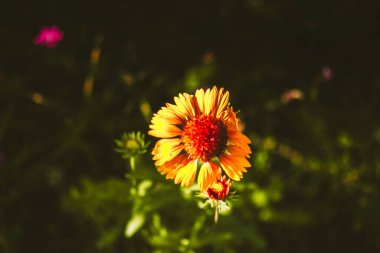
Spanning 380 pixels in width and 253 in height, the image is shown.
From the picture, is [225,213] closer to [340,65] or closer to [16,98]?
[340,65]

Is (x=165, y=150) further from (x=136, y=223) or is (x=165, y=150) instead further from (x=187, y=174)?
(x=136, y=223)

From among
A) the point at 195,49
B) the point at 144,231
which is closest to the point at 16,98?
the point at 195,49

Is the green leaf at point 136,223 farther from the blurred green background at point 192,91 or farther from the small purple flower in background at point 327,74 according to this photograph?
the small purple flower in background at point 327,74

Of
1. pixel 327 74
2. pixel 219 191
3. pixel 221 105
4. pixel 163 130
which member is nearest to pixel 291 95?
pixel 327 74

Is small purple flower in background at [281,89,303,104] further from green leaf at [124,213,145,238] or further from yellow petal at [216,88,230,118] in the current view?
green leaf at [124,213,145,238]

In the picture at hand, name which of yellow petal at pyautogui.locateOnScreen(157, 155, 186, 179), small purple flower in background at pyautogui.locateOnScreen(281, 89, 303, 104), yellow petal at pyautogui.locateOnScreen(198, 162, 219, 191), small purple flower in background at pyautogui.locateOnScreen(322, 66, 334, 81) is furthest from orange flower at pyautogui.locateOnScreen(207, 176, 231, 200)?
small purple flower in background at pyautogui.locateOnScreen(322, 66, 334, 81)
